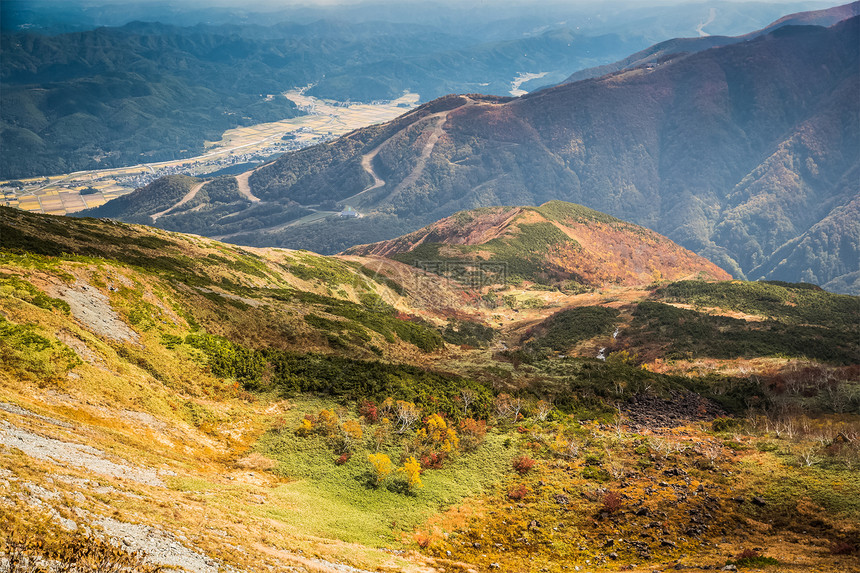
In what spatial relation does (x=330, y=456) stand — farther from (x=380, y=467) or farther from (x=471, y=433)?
(x=471, y=433)

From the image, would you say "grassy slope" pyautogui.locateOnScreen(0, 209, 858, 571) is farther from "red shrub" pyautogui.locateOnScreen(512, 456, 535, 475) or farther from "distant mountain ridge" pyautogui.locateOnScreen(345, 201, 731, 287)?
"distant mountain ridge" pyautogui.locateOnScreen(345, 201, 731, 287)

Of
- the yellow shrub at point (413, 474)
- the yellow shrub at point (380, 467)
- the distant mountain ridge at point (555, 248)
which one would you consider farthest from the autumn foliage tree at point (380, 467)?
the distant mountain ridge at point (555, 248)

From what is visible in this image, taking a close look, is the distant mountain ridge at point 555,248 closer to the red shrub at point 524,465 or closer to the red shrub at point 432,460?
the red shrub at point 432,460

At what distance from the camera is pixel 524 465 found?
35000 millimetres

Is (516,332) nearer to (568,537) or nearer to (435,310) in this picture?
(435,310)

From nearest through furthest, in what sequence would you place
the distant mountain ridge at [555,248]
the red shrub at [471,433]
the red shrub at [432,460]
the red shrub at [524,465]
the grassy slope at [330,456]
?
1. the grassy slope at [330,456]
2. the red shrub at [432,460]
3. the red shrub at [524,465]
4. the red shrub at [471,433]
5. the distant mountain ridge at [555,248]

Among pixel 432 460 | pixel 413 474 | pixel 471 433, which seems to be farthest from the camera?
pixel 471 433

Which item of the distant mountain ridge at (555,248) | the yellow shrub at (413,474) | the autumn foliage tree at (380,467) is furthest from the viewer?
the distant mountain ridge at (555,248)

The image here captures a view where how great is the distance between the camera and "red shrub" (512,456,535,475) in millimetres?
34938

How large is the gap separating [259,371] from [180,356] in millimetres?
6009

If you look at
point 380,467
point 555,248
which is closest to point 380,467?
point 380,467

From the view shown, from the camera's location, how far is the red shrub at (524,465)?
34.9 metres

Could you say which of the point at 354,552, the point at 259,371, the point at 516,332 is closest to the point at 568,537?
the point at 354,552

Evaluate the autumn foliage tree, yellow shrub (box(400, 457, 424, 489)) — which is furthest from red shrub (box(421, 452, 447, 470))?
the autumn foliage tree
